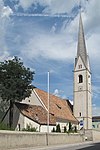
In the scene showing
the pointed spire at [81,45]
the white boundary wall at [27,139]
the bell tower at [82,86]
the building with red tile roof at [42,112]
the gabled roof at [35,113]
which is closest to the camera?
the white boundary wall at [27,139]

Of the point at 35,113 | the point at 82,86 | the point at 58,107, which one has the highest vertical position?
the point at 82,86

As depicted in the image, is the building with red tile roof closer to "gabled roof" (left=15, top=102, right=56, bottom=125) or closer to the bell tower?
"gabled roof" (left=15, top=102, right=56, bottom=125)

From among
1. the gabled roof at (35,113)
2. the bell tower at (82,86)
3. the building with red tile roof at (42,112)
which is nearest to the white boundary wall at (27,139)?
the building with red tile roof at (42,112)

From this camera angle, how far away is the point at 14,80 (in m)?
49.2

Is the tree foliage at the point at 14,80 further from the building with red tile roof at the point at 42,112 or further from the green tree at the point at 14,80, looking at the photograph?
the building with red tile roof at the point at 42,112

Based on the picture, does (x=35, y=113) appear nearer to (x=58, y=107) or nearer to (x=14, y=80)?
(x=14, y=80)

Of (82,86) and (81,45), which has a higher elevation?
(81,45)

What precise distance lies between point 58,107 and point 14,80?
26053mm

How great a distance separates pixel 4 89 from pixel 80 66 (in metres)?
36.4

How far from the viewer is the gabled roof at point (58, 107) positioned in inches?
2656

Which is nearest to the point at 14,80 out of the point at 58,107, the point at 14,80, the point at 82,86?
the point at 14,80

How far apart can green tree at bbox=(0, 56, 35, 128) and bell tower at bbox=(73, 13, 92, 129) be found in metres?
29.3

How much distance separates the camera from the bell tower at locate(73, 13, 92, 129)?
76750 millimetres

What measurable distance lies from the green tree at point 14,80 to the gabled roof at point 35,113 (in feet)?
20.2
